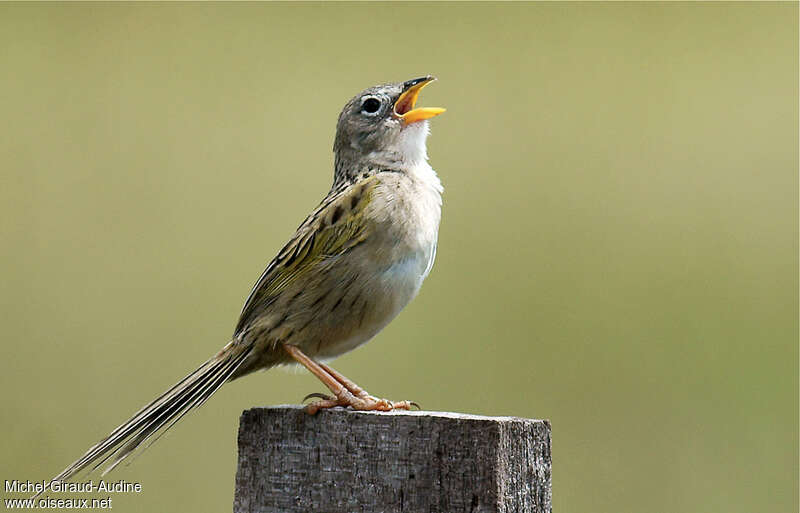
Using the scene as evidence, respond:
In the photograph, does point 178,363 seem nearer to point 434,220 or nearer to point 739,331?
point 434,220

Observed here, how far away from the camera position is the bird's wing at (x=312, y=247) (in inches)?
196

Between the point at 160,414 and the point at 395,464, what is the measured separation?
4.52ft

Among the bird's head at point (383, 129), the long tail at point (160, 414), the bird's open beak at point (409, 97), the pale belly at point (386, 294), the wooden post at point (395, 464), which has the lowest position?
the wooden post at point (395, 464)

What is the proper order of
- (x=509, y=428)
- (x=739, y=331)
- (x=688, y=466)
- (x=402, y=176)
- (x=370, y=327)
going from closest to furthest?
(x=509, y=428) → (x=370, y=327) → (x=402, y=176) → (x=688, y=466) → (x=739, y=331)

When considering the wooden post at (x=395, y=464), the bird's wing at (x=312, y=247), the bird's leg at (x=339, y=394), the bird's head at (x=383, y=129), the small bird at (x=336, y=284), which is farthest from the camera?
the bird's head at (x=383, y=129)

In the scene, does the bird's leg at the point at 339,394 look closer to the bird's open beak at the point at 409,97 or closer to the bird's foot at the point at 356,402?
the bird's foot at the point at 356,402

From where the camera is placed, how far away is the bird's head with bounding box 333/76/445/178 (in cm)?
572

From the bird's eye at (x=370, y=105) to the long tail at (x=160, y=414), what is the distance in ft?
5.67

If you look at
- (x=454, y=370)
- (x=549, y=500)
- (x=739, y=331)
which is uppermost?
(x=739, y=331)

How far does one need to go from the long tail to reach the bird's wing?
1.15 feet

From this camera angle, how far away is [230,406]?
821cm

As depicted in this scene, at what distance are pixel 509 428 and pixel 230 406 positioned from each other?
519cm

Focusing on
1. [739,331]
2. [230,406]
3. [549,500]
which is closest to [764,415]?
[739,331]

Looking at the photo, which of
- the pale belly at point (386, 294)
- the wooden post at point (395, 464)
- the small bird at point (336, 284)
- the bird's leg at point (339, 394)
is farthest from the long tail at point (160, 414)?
the wooden post at point (395, 464)
